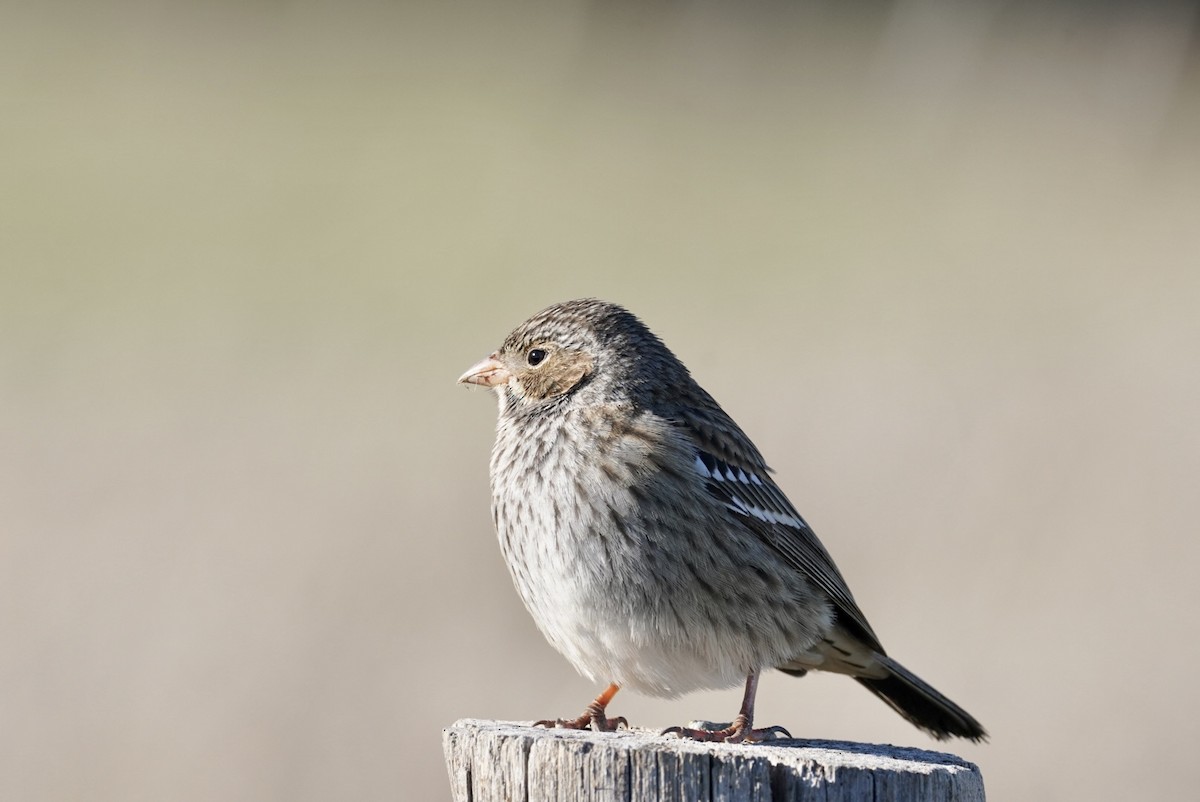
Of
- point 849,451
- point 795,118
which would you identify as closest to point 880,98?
point 795,118

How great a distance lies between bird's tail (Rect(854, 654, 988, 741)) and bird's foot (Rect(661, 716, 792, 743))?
76 cm

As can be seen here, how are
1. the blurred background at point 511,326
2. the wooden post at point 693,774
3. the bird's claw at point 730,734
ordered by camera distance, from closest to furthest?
the wooden post at point 693,774
the bird's claw at point 730,734
the blurred background at point 511,326

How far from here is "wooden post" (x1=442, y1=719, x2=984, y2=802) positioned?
3.08 m

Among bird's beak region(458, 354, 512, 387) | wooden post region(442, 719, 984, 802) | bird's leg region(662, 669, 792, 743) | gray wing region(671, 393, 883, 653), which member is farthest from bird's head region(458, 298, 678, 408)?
wooden post region(442, 719, 984, 802)

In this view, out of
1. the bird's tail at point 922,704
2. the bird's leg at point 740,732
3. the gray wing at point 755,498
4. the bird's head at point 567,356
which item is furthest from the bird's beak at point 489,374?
the bird's tail at point 922,704

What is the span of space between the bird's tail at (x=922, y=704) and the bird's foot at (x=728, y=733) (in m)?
0.76

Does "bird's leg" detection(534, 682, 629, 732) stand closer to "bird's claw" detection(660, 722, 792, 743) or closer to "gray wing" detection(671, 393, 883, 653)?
"bird's claw" detection(660, 722, 792, 743)

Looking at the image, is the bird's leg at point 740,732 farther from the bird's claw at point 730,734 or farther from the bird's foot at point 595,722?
the bird's foot at point 595,722

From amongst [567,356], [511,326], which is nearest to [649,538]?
[567,356]

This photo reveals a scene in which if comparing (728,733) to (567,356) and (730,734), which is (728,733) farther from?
(567,356)

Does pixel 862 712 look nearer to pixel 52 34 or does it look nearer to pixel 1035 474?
pixel 1035 474

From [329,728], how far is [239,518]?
1994 millimetres

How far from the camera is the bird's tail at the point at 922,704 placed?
4.98 meters

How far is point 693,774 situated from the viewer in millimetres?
3086
